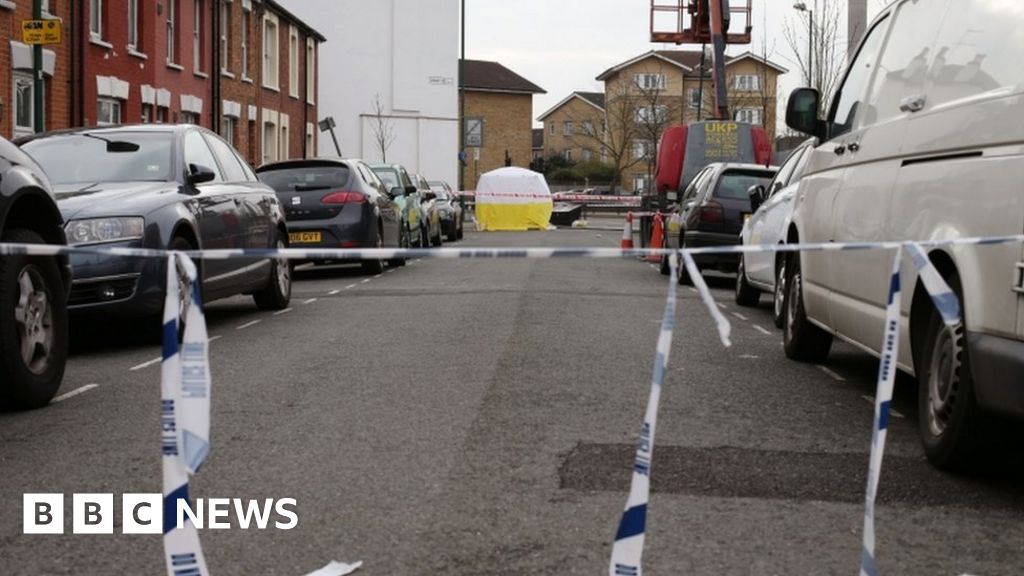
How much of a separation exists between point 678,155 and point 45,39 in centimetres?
1536

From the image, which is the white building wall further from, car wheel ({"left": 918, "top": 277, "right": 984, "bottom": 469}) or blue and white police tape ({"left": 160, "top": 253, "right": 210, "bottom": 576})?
blue and white police tape ({"left": 160, "top": 253, "right": 210, "bottom": 576})

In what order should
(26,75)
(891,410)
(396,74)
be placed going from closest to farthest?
(891,410) → (26,75) → (396,74)

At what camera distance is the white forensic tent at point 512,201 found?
150 ft

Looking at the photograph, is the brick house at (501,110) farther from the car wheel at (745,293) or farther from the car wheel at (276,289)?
the car wheel at (276,289)

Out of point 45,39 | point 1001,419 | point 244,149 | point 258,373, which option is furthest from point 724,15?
point 1001,419

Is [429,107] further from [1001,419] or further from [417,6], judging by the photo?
[1001,419]

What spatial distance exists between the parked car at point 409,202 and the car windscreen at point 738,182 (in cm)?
569

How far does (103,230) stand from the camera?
9.73 meters

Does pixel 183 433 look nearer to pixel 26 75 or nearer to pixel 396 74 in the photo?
pixel 26 75

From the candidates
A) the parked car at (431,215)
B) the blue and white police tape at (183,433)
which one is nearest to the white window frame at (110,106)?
the parked car at (431,215)

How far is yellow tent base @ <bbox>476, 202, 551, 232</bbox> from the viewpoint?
1810 inches

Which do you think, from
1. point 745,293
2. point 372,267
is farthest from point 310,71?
point 745,293

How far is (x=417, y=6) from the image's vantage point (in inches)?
2466

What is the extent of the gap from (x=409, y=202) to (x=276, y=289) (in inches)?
398
